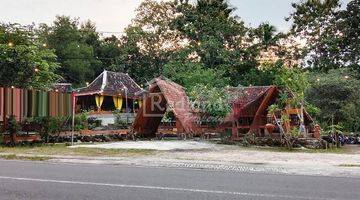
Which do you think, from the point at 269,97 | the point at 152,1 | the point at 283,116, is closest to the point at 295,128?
the point at 283,116

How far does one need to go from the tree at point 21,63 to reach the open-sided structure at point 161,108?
625cm

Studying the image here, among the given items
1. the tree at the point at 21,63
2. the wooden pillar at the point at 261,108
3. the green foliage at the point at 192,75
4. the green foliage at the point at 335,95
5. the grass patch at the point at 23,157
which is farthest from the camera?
the green foliage at the point at 192,75

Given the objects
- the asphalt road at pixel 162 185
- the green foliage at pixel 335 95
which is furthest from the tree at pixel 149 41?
the asphalt road at pixel 162 185

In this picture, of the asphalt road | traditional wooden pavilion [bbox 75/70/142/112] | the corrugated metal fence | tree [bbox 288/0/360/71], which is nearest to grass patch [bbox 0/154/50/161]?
the asphalt road

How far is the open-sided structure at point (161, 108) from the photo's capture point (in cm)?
2369

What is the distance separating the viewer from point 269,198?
7277mm

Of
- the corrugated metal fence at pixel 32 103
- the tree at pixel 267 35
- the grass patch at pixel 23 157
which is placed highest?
the tree at pixel 267 35

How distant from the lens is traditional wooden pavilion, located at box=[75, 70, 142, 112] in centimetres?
4584

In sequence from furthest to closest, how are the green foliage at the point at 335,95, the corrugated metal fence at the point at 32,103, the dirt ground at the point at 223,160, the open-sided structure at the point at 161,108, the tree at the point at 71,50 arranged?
the tree at the point at 71,50, the green foliage at the point at 335,95, the open-sided structure at the point at 161,108, the corrugated metal fence at the point at 32,103, the dirt ground at the point at 223,160

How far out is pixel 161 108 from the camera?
26266 millimetres

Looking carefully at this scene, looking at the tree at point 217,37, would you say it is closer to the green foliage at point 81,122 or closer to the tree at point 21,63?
the green foliage at point 81,122

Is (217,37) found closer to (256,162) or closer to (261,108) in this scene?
(261,108)

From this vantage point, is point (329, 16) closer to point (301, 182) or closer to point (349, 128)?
point (349, 128)

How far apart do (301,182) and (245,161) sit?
4.60 meters
